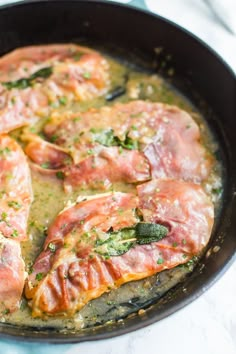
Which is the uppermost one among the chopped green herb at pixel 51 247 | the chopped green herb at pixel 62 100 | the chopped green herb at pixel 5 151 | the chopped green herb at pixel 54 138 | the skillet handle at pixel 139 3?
the skillet handle at pixel 139 3

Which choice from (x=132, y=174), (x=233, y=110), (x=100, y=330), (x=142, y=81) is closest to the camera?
(x=100, y=330)

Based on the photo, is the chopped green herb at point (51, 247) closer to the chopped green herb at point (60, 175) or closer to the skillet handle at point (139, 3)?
the chopped green herb at point (60, 175)

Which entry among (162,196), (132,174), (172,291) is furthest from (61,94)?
(172,291)

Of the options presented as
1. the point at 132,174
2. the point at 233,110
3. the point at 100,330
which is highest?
the point at 233,110

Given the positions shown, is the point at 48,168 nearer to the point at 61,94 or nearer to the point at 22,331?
the point at 61,94

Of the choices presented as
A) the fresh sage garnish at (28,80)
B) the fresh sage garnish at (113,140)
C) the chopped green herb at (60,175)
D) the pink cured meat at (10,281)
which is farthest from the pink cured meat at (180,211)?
the fresh sage garnish at (28,80)

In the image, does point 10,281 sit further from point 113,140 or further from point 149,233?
point 113,140

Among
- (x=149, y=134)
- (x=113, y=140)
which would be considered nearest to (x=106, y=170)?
(x=113, y=140)
